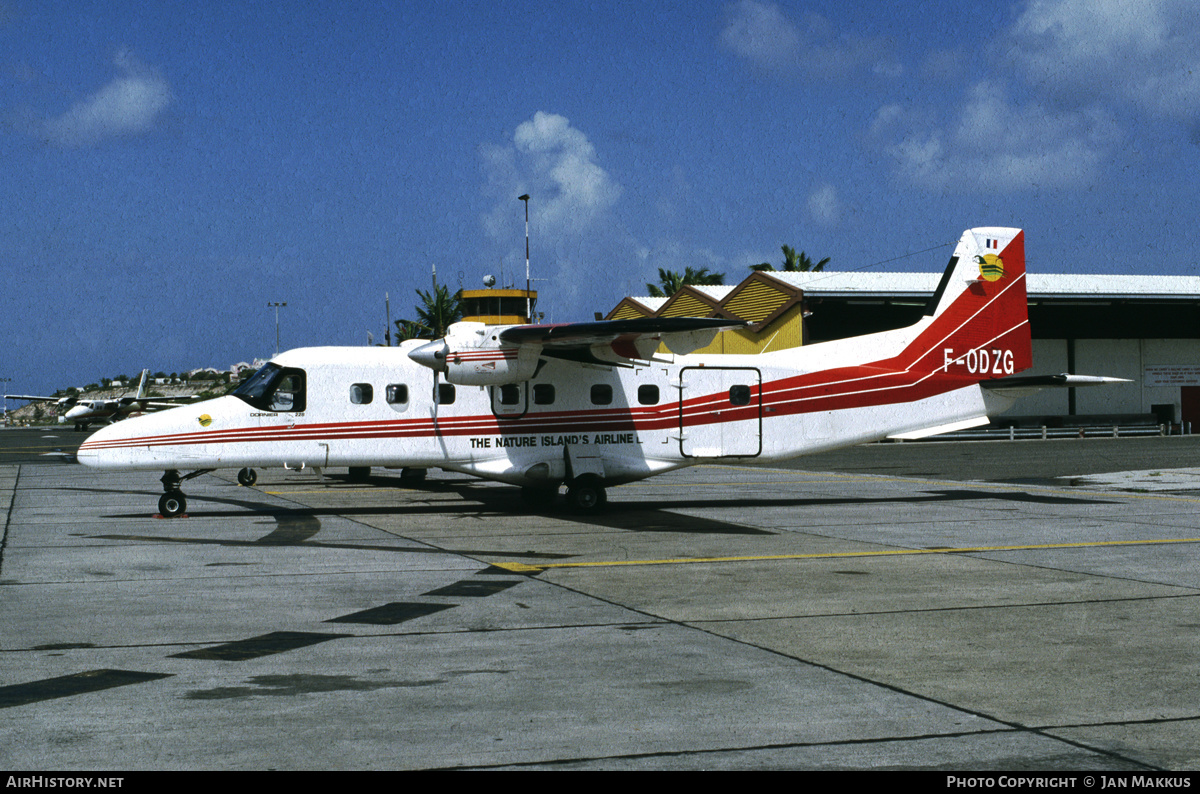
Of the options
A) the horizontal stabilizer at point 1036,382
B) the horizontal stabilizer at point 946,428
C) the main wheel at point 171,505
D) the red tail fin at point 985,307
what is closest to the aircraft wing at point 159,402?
the main wheel at point 171,505

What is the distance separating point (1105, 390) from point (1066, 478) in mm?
35522

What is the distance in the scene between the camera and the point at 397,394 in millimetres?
18031

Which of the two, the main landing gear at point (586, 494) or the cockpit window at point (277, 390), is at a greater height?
the cockpit window at point (277, 390)

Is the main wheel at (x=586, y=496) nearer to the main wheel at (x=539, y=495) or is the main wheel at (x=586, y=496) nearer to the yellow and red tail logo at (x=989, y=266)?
the main wheel at (x=539, y=495)

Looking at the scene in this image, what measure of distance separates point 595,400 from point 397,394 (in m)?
3.51

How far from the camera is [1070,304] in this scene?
179 ft

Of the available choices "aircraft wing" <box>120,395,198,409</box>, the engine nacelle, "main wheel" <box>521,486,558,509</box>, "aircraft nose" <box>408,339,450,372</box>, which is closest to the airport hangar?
"aircraft wing" <box>120,395,198,409</box>

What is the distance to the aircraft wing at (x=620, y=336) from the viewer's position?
16.0 meters

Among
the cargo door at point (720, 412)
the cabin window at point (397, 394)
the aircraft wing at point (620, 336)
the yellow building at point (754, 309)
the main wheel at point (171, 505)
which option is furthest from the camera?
the yellow building at point (754, 309)

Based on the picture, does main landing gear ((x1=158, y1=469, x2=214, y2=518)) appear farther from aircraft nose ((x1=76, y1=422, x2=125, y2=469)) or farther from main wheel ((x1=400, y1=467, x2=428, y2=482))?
main wheel ((x1=400, y1=467, x2=428, y2=482))

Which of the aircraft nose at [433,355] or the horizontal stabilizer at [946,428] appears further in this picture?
the horizontal stabilizer at [946,428]

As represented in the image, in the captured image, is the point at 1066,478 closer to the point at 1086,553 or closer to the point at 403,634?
the point at 1086,553

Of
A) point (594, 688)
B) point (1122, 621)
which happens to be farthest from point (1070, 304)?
point (594, 688)

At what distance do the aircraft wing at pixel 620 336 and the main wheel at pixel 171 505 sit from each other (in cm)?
616
